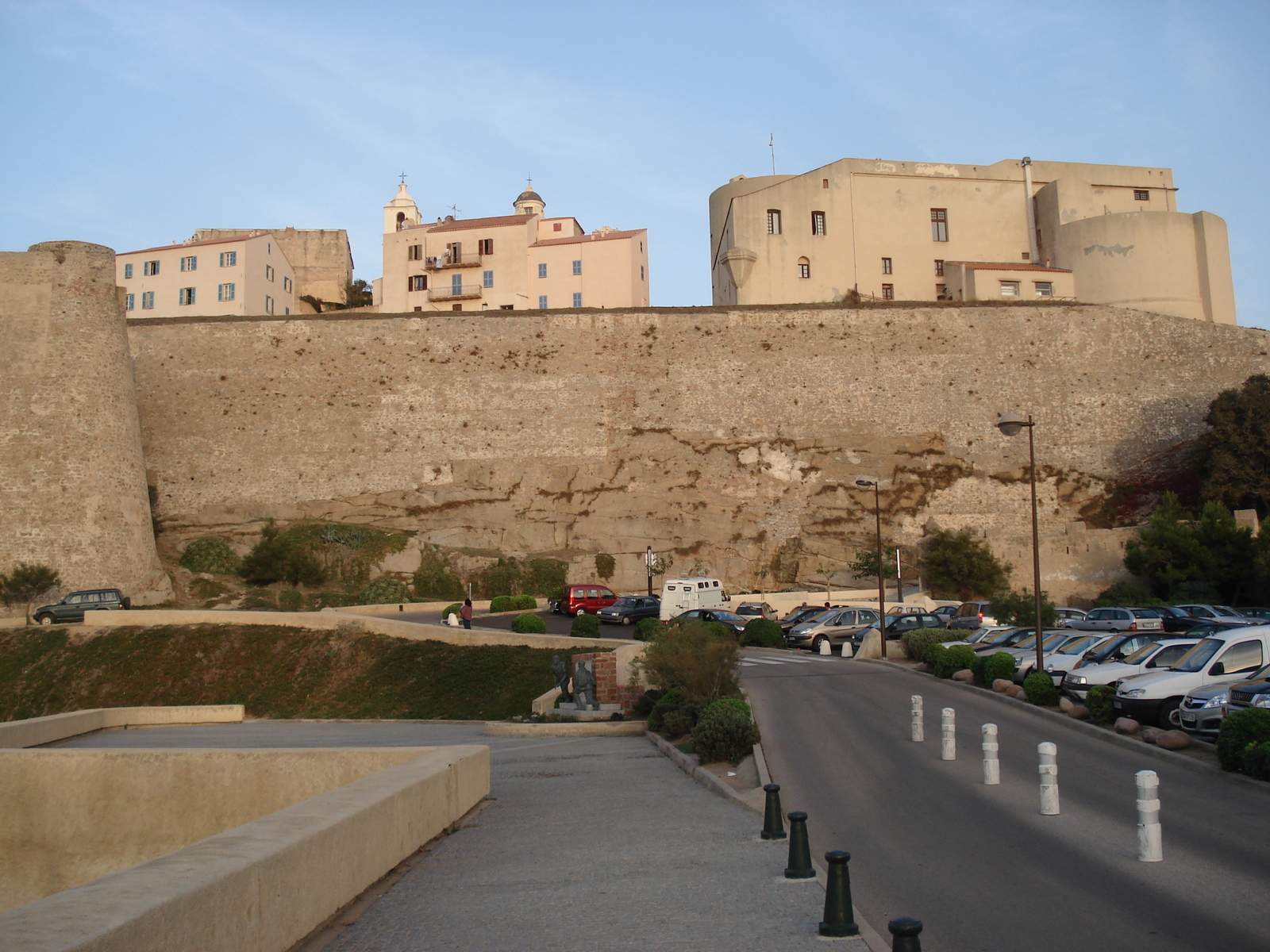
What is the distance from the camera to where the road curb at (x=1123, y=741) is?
37.3 feet

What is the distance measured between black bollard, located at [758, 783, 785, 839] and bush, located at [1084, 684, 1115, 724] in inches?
323

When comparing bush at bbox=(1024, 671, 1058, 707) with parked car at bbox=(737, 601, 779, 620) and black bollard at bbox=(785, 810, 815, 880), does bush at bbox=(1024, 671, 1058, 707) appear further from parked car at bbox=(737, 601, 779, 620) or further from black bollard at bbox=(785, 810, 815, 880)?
parked car at bbox=(737, 601, 779, 620)

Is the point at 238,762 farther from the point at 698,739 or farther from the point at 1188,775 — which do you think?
the point at 1188,775

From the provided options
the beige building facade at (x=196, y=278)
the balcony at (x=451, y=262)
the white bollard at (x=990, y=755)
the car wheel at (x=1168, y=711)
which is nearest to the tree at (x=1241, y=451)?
the car wheel at (x=1168, y=711)

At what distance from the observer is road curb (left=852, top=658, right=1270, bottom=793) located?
1137 centimetres

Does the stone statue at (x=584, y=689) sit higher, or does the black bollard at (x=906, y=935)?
the black bollard at (x=906, y=935)

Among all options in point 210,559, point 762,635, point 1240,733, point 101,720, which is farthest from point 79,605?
point 1240,733

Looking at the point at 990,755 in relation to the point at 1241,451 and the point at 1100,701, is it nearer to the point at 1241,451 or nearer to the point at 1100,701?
the point at 1100,701

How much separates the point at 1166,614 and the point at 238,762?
26.2 m

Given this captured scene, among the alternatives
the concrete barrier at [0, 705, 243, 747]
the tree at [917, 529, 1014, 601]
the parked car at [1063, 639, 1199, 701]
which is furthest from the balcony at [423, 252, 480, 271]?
the parked car at [1063, 639, 1199, 701]

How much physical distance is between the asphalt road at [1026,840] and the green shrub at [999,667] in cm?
376

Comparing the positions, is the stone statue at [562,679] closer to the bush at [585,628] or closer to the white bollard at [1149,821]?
the bush at [585,628]

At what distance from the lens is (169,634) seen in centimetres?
3334

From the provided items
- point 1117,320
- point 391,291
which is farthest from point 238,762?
point 391,291
